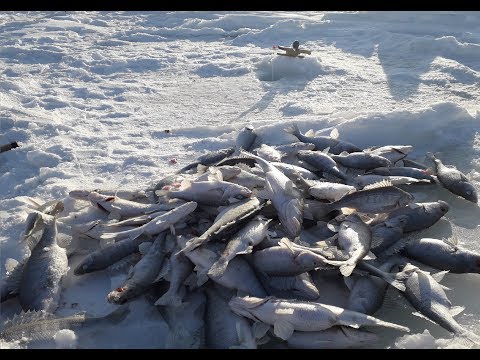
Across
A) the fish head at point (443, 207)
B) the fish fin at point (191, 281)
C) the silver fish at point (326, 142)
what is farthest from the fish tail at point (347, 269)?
the silver fish at point (326, 142)

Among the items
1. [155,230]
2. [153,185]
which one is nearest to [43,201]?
[153,185]

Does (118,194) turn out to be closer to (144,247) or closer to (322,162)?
(144,247)

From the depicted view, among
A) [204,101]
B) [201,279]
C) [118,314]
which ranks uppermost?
[201,279]

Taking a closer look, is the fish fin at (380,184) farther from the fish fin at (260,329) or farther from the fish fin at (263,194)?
the fish fin at (260,329)

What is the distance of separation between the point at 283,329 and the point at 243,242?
741 millimetres

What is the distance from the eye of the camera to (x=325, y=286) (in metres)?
3.66

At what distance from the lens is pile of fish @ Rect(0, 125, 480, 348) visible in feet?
10.6

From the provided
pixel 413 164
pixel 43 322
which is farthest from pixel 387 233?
pixel 43 322

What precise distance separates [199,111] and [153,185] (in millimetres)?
2387

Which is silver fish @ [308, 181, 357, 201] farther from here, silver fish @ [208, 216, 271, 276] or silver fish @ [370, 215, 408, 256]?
silver fish @ [208, 216, 271, 276]

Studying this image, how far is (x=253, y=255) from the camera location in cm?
367

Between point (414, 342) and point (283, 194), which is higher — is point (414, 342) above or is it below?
below

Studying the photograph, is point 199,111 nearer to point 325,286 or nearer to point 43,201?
point 43,201

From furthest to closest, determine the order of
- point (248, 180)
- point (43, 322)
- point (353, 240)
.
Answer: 1. point (248, 180)
2. point (353, 240)
3. point (43, 322)
